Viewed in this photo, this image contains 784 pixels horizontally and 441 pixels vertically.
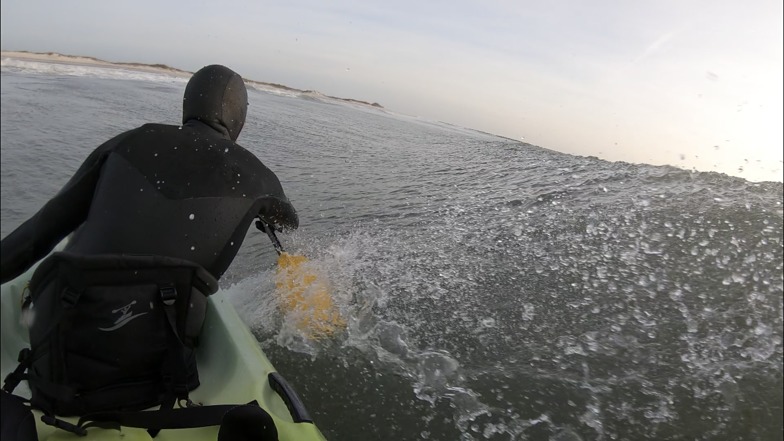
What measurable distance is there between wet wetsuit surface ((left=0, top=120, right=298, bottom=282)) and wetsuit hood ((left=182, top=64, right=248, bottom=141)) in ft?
1.38

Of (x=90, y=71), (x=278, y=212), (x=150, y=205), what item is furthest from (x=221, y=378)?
(x=90, y=71)

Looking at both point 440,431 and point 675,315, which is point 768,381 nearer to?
point 675,315

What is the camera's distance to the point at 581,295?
4500 millimetres

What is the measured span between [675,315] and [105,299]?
442 centimetres

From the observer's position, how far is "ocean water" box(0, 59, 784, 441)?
10.2 feet

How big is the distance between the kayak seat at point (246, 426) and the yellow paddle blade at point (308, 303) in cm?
207

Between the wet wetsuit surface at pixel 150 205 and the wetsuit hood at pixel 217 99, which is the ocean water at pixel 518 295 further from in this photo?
the wetsuit hood at pixel 217 99

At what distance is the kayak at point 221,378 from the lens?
179 centimetres

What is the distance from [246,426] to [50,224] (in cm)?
126

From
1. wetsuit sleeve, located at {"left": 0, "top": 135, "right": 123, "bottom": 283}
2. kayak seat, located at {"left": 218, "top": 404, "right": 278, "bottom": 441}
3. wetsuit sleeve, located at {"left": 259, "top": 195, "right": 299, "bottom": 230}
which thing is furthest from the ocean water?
wetsuit sleeve, located at {"left": 0, "top": 135, "right": 123, "bottom": 283}

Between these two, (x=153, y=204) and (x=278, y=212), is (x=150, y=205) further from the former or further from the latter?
(x=278, y=212)

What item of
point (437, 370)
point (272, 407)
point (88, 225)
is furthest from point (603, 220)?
point (88, 225)

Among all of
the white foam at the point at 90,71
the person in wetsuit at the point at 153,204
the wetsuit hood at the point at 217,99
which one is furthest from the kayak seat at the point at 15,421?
the white foam at the point at 90,71

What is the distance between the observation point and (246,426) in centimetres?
142
